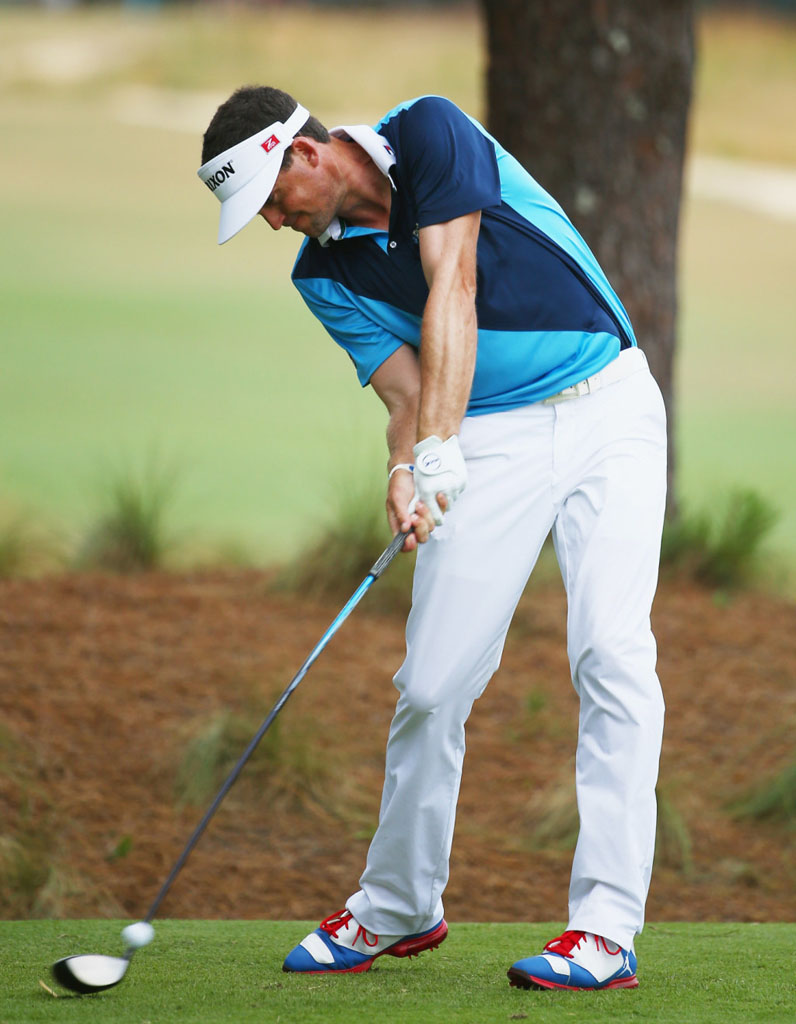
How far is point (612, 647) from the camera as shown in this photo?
2.93 metres

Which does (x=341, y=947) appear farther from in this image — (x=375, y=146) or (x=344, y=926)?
(x=375, y=146)

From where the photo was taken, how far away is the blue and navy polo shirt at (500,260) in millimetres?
3025

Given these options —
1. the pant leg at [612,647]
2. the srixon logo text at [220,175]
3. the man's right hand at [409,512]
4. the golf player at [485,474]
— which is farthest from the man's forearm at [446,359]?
the srixon logo text at [220,175]

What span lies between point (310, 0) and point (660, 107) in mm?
10615

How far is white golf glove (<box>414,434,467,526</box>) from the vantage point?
294cm

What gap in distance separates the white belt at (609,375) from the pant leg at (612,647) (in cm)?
2

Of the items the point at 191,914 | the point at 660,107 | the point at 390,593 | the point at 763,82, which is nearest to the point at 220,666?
the point at 390,593

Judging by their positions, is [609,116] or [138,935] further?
[609,116]

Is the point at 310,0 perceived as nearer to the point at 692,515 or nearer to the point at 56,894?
the point at 692,515

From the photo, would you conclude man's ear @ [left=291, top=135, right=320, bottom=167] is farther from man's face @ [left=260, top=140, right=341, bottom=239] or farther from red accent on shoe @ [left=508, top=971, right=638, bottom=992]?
red accent on shoe @ [left=508, top=971, right=638, bottom=992]

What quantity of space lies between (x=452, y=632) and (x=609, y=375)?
2.14ft

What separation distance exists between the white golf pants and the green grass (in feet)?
0.56

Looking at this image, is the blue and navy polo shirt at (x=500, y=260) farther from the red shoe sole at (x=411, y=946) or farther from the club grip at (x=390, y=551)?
the red shoe sole at (x=411, y=946)

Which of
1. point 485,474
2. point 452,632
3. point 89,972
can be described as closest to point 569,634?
point 452,632
